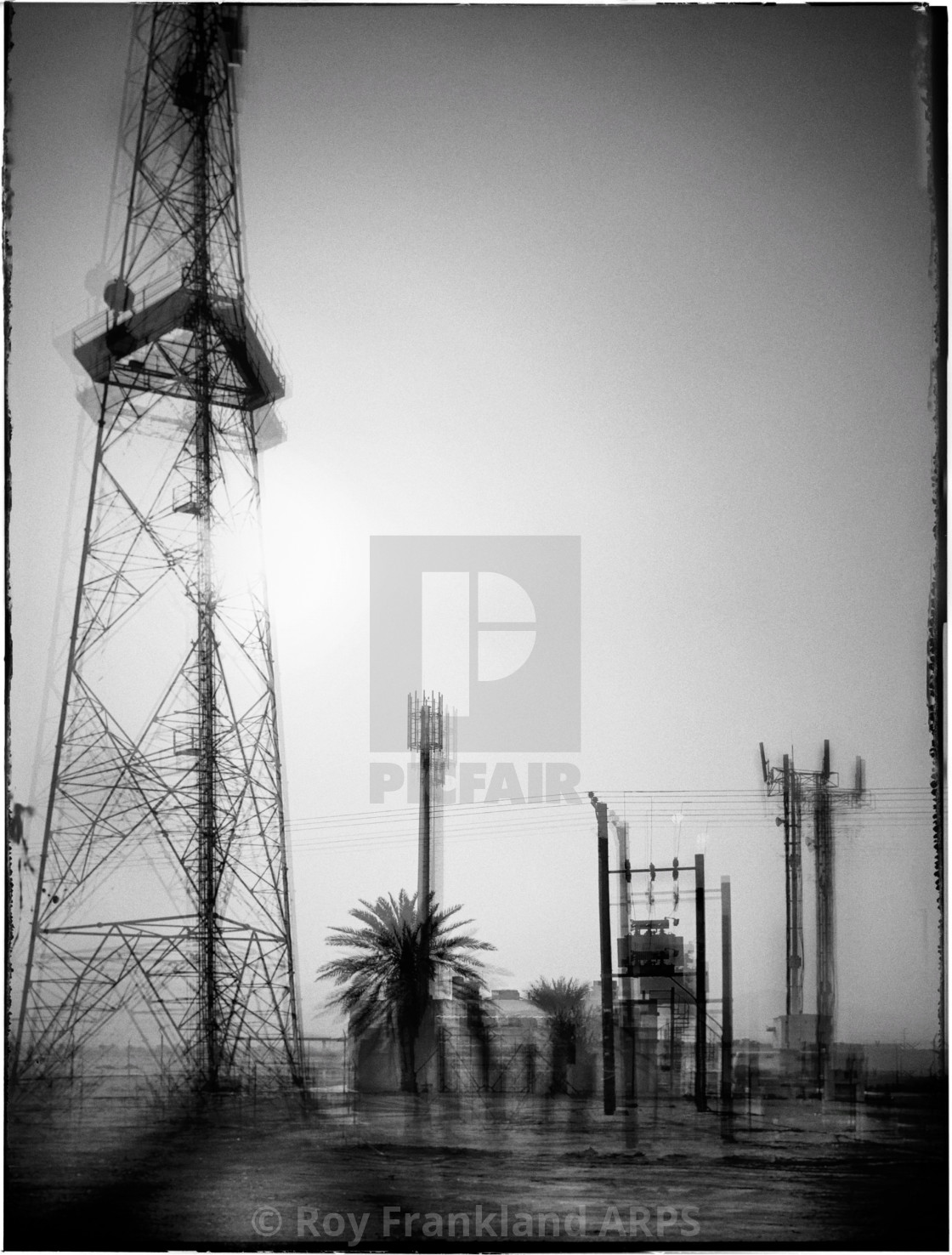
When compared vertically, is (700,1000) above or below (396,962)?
below

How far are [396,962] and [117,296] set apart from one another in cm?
542

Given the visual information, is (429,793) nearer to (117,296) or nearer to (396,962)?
(396,962)

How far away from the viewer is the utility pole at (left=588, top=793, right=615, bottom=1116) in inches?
434

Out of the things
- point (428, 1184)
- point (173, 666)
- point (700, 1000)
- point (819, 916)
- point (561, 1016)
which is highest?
point (173, 666)

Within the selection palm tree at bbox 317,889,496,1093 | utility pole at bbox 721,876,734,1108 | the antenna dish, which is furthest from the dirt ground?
the antenna dish

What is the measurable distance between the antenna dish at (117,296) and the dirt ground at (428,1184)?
5.87 metres

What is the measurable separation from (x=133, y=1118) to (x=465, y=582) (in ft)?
15.2

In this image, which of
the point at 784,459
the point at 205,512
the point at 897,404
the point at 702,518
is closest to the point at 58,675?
the point at 205,512

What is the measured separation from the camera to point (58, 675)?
10.9 metres

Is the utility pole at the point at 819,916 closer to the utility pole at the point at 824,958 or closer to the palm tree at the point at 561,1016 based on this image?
the utility pole at the point at 824,958

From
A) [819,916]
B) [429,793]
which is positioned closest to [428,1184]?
[429,793]

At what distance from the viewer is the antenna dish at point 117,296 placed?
36.3ft

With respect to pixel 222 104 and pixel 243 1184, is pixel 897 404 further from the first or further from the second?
pixel 243 1184

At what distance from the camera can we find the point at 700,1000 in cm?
1116
